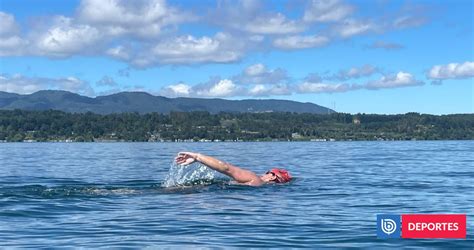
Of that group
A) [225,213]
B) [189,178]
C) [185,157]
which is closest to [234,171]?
[185,157]

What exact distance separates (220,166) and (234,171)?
184 cm

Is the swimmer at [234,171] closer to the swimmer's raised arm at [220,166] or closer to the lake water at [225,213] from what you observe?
the swimmer's raised arm at [220,166]

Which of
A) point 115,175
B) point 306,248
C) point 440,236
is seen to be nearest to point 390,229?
point 440,236

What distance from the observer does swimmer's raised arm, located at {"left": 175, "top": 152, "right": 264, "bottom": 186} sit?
78.9 feet

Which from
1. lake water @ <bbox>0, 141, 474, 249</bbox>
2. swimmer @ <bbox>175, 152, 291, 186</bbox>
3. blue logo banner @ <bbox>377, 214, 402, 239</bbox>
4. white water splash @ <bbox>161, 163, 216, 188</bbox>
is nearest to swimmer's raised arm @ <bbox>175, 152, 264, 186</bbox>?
swimmer @ <bbox>175, 152, 291, 186</bbox>

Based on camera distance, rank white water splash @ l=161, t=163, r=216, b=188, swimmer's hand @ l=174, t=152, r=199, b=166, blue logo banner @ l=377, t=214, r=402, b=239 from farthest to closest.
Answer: white water splash @ l=161, t=163, r=216, b=188, swimmer's hand @ l=174, t=152, r=199, b=166, blue logo banner @ l=377, t=214, r=402, b=239

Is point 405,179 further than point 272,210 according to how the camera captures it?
Yes

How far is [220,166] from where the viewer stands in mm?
25047

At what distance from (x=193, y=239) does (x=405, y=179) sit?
69.0 ft

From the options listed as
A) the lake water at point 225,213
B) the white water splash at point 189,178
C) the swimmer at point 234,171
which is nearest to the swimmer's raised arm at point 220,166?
the swimmer at point 234,171

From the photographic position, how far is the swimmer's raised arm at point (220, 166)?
78.9ft

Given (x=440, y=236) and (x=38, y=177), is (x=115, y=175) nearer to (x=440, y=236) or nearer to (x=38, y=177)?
(x=38, y=177)

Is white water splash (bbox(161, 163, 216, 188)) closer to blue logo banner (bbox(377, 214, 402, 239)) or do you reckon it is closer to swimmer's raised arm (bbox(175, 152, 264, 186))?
swimmer's raised arm (bbox(175, 152, 264, 186))

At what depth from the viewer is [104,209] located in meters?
21.6
